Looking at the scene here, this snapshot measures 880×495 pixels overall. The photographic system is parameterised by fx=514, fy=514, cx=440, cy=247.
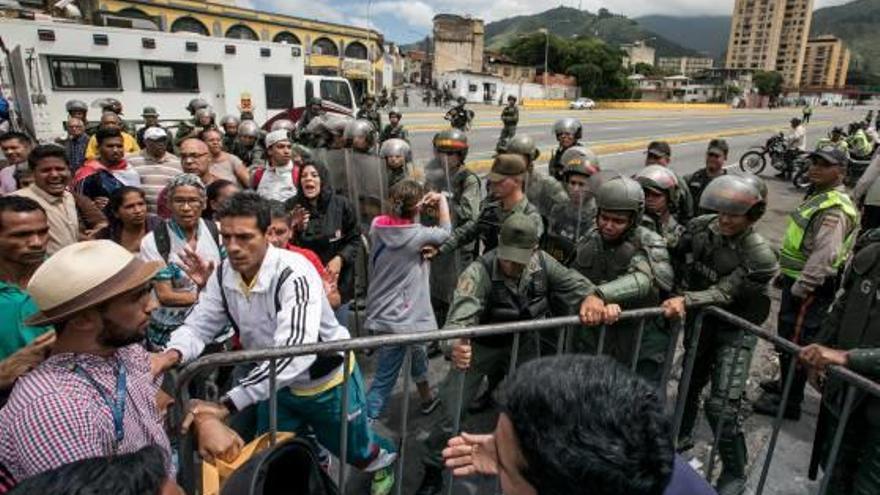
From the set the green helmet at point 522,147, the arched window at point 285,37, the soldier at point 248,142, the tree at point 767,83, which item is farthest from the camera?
the tree at point 767,83

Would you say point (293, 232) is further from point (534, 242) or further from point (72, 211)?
point (534, 242)

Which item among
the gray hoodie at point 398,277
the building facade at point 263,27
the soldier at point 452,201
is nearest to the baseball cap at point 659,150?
the soldier at point 452,201

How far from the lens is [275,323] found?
8.21 ft

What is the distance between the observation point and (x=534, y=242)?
278 cm

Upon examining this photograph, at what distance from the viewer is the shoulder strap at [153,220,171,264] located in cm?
334

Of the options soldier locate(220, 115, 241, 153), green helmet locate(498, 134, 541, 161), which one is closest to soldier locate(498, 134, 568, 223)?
green helmet locate(498, 134, 541, 161)

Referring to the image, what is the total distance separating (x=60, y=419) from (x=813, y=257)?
14.6 feet

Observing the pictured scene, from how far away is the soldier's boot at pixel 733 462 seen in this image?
2963 mm

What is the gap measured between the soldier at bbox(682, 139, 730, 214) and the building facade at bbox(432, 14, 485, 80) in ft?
293

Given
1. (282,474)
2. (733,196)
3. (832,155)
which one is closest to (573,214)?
(733,196)

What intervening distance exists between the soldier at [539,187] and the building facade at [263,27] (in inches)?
1253

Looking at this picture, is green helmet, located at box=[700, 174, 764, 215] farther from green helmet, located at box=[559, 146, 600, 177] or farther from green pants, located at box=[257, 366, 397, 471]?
green pants, located at box=[257, 366, 397, 471]

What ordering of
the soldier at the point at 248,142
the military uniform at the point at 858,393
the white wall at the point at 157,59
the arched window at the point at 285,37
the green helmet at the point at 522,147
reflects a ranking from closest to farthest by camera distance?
the military uniform at the point at 858,393 → the green helmet at the point at 522,147 → the soldier at the point at 248,142 → the white wall at the point at 157,59 → the arched window at the point at 285,37

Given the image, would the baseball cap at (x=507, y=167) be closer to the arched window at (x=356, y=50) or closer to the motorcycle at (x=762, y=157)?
the motorcycle at (x=762, y=157)
